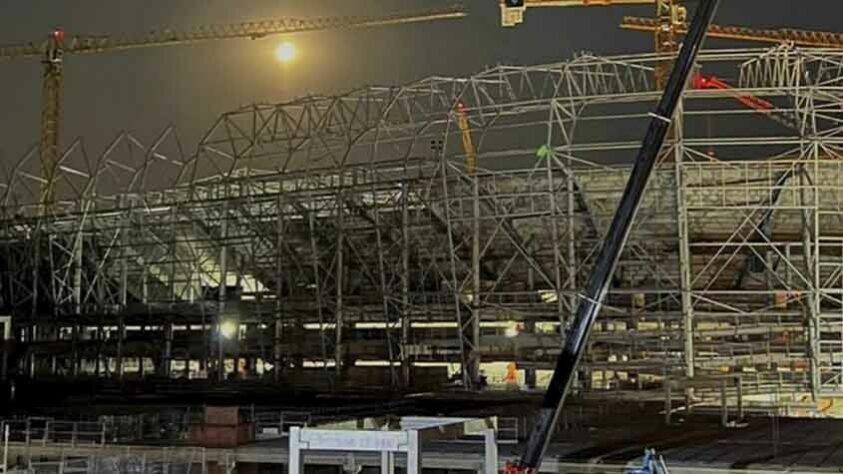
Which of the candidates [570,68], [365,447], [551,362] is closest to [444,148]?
[570,68]

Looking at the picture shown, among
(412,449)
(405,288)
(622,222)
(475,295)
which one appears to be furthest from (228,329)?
(412,449)

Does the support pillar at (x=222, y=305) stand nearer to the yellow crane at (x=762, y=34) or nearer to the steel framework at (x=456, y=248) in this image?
the steel framework at (x=456, y=248)

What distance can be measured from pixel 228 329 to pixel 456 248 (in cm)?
1413

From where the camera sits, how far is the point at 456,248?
44.2 meters


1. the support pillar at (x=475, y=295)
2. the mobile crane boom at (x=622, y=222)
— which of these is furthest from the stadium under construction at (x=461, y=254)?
the mobile crane boom at (x=622, y=222)

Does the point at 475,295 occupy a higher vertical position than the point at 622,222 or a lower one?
higher

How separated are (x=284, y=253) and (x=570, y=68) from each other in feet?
58.4

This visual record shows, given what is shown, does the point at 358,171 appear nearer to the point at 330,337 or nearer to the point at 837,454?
the point at 330,337

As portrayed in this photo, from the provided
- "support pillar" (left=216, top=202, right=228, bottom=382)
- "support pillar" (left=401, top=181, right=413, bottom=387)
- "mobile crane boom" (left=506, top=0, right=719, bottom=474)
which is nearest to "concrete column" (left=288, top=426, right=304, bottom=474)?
"mobile crane boom" (left=506, top=0, right=719, bottom=474)

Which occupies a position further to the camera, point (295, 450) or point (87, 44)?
point (87, 44)

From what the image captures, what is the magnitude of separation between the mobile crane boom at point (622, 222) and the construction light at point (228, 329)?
126 ft

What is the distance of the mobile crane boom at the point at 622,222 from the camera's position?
591 inches

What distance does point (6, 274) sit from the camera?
60906mm

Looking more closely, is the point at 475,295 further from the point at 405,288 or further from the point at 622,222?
the point at 622,222
